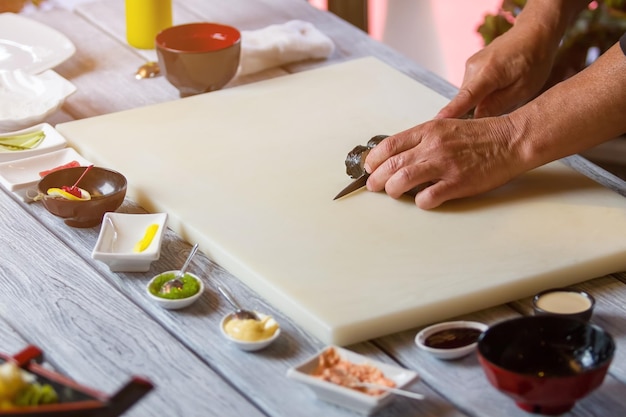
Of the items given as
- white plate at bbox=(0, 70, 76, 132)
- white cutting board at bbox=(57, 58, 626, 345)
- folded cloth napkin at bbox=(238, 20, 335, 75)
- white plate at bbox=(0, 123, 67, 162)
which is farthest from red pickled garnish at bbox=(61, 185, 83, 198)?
folded cloth napkin at bbox=(238, 20, 335, 75)

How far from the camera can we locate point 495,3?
445cm

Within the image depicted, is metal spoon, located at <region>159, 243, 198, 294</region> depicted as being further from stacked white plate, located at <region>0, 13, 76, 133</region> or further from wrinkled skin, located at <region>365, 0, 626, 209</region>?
stacked white plate, located at <region>0, 13, 76, 133</region>

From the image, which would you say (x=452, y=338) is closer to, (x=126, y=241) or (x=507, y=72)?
(x=126, y=241)

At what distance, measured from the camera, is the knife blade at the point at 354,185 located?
190 cm

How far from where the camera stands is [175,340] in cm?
153

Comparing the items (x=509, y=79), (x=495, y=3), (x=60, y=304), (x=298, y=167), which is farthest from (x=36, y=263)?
(x=495, y=3)

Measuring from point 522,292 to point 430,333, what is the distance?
215 millimetres

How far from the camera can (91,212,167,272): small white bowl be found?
1676 mm

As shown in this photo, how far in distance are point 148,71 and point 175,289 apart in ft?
3.43

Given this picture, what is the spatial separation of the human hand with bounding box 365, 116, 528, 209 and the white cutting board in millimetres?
35

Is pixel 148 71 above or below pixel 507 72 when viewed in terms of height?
below

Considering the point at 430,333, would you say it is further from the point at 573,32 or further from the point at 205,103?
the point at 573,32

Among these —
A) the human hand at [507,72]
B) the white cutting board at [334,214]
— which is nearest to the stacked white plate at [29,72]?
the white cutting board at [334,214]

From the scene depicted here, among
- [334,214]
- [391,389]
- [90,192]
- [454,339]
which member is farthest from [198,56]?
[391,389]
